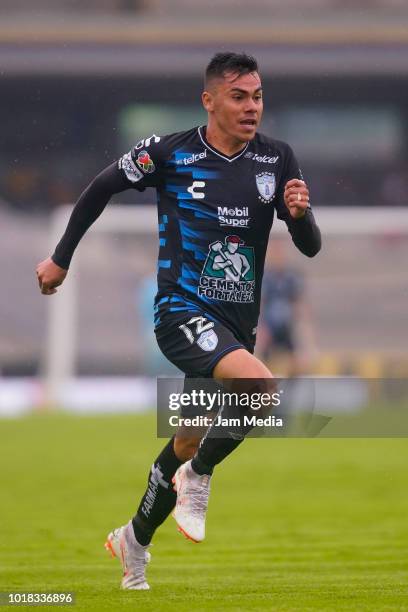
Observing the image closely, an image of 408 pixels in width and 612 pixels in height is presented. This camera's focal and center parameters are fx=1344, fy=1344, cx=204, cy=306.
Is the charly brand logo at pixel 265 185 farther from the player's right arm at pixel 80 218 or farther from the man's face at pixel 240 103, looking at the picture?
the player's right arm at pixel 80 218

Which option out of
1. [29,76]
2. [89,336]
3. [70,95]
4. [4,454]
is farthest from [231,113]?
[70,95]

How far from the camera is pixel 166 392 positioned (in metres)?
6.67

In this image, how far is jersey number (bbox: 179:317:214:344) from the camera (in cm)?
613

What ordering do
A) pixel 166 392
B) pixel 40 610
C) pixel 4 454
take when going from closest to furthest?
pixel 40 610
pixel 166 392
pixel 4 454

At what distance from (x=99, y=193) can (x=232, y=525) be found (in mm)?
3782

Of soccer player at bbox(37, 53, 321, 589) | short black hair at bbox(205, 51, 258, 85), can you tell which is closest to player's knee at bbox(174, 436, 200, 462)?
soccer player at bbox(37, 53, 321, 589)

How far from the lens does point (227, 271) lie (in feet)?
20.5

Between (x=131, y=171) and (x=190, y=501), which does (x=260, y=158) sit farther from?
(x=190, y=501)

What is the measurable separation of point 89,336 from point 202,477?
18350 millimetres

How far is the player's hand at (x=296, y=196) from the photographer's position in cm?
590

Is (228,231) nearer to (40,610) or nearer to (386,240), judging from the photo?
(40,610)

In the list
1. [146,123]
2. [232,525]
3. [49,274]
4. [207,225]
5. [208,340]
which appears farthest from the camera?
[146,123]
